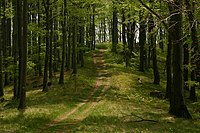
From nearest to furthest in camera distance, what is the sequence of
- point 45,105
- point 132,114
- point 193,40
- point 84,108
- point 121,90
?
point 132,114 < point 193,40 < point 84,108 < point 45,105 < point 121,90

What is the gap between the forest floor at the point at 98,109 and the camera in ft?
55.9

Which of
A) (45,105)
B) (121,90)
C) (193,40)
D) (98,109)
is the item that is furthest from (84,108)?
(121,90)

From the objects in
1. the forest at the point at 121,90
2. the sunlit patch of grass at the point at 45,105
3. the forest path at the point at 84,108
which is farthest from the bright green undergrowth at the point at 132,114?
the sunlit patch of grass at the point at 45,105

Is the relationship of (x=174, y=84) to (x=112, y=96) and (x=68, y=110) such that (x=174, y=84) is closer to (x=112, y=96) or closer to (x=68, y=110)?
(x=68, y=110)

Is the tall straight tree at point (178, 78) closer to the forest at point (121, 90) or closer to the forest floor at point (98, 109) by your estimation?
the forest at point (121, 90)

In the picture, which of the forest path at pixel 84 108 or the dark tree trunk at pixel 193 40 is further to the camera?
the forest path at pixel 84 108

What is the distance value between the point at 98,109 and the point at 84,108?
1.45 metres

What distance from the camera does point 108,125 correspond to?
56.5 feet

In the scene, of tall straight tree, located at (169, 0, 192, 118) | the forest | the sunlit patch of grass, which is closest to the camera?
the forest

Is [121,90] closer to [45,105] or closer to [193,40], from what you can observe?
[45,105]

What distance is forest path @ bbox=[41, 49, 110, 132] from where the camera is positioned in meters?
18.3

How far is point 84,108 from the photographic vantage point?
2409cm

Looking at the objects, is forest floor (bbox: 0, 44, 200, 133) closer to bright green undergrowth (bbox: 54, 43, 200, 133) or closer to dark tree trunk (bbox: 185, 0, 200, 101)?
bright green undergrowth (bbox: 54, 43, 200, 133)

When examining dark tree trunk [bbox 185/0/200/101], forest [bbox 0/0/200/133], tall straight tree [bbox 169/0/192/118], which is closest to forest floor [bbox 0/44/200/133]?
forest [bbox 0/0/200/133]
